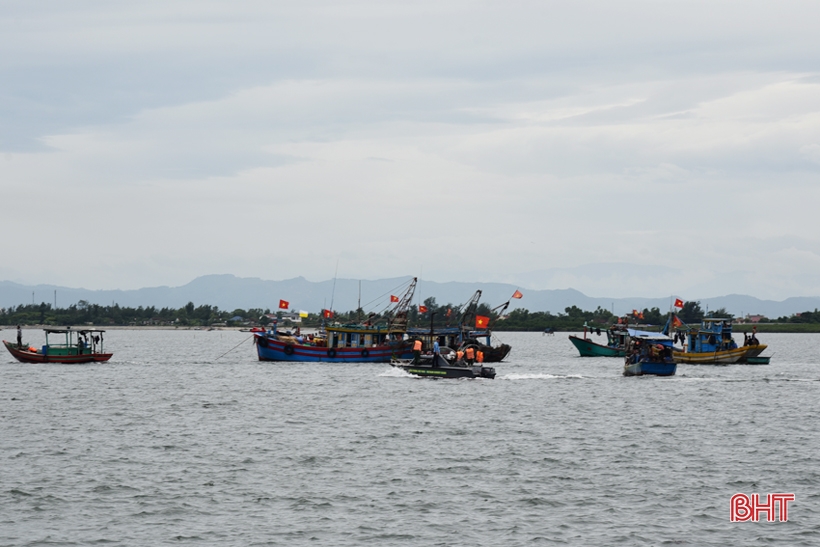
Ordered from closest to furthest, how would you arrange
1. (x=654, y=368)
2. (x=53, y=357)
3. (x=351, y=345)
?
(x=654, y=368) < (x=53, y=357) < (x=351, y=345)

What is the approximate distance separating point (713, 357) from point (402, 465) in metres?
63.4

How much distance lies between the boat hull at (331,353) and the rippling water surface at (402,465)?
26.6 meters

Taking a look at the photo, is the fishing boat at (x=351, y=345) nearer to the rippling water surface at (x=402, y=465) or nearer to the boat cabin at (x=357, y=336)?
the boat cabin at (x=357, y=336)

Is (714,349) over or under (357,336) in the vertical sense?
under

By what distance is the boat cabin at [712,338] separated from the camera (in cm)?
9069

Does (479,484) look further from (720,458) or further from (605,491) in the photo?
(720,458)

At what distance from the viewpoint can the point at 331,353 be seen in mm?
91188

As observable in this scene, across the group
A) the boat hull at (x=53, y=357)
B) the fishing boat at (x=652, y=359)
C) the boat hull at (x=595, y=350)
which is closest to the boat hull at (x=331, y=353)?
the boat hull at (x=53, y=357)

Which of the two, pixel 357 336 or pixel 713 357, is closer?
pixel 713 357

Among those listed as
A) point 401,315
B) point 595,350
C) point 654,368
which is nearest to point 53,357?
point 401,315

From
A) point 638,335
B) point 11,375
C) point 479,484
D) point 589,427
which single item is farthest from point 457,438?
point 11,375

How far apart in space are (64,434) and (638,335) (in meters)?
51.6

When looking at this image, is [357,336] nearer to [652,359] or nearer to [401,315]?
[401,315]

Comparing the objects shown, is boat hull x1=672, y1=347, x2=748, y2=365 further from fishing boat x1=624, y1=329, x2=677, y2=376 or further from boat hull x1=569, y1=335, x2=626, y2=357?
boat hull x1=569, y1=335, x2=626, y2=357
